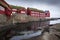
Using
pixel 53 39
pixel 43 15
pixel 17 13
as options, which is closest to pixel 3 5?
pixel 17 13

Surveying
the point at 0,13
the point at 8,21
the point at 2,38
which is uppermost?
the point at 0,13

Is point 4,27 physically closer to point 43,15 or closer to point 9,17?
point 9,17

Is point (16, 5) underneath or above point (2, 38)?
above

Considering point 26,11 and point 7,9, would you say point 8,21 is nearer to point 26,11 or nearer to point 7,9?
point 7,9

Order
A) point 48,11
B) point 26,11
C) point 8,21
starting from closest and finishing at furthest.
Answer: point 8,21, point 26,11, point 48,11

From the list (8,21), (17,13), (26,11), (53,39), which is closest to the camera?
(53,39)

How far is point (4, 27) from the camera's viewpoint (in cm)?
299

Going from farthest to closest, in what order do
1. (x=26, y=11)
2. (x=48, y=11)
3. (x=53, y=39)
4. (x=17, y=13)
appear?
(x=48, y=11) < (x=26, y=11) < (x=17, y=13) < (x=53, y=39)

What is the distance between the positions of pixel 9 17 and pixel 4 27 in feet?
1.36

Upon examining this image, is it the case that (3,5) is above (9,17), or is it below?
above

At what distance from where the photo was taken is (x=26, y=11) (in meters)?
4.88

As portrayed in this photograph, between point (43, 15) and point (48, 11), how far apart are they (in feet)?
2.13

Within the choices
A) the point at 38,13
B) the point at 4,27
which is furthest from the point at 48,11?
the point at 4,27

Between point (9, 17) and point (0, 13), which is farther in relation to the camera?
point (9, 17)
